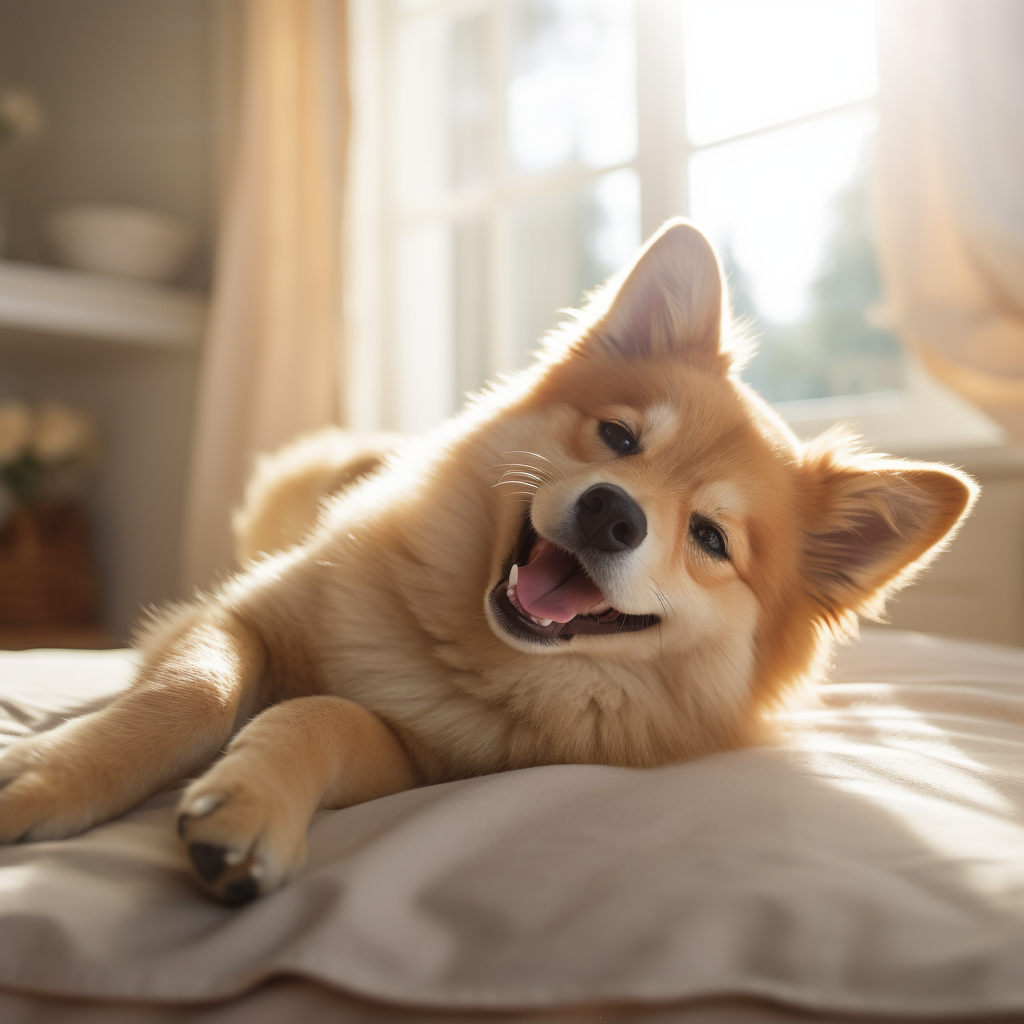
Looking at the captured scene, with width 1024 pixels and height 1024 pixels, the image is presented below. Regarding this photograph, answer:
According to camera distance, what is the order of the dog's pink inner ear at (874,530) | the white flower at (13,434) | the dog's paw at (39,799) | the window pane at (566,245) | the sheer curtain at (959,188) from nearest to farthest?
the dog's paw at (39,799)
the dog's pink inner ear at (874,530)
the sheer curtain at (959,188)
the window pane at (566,245)
the white flower at (13,434)

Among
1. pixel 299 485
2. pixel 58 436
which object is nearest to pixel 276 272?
pixel 58 436

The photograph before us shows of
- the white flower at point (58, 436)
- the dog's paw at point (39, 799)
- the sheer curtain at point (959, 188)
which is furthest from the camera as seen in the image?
the white flower at point (58, 436)

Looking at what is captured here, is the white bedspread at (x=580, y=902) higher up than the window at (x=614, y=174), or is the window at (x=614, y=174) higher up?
the window at (x=614, y=174)


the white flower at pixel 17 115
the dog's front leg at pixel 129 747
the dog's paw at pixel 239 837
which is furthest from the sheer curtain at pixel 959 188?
the white flower at pixel 17 115

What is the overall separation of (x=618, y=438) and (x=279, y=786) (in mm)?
810

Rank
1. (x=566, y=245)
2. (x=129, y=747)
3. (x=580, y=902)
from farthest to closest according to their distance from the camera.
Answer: (x=566, y=245)
(x=129, y=747)
(x=580, y=902)

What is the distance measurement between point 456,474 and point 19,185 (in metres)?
3.71

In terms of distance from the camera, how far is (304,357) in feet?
12.5

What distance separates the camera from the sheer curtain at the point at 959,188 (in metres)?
2.40

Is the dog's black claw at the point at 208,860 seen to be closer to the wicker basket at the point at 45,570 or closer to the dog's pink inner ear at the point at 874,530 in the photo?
the dog's pink inner ear at the point at 874,530

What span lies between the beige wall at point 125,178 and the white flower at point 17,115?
0.78ft

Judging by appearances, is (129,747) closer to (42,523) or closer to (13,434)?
(13,434)

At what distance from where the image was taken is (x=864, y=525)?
4.81 ft

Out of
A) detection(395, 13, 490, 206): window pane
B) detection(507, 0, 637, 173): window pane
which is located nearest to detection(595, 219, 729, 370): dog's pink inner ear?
detection(507, 0, 637, 173): window pane
